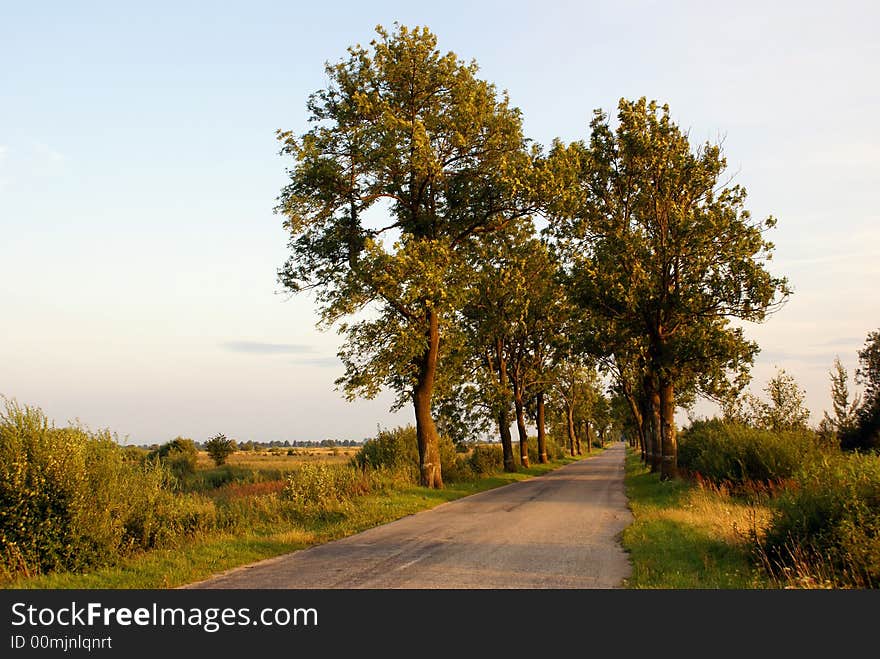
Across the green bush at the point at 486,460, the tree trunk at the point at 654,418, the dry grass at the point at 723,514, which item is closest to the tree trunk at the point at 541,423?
the green bush at the point at 486,460

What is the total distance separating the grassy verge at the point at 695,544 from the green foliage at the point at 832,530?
0.54 m

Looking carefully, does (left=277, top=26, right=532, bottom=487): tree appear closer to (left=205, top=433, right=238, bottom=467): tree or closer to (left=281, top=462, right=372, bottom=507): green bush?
(left=281, top=462, right=372, bottom=507): green bush

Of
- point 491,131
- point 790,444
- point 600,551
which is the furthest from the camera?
point 491,131

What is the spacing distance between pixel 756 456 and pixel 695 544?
10.9m

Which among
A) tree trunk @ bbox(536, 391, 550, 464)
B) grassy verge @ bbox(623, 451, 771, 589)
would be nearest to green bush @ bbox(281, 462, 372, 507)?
grassy verge @ bbox(623, 451, 771, 589)

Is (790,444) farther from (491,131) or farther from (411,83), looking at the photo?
(411,83)

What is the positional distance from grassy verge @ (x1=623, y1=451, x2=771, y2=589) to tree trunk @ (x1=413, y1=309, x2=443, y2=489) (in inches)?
380

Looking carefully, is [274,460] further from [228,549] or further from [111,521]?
[111,521]

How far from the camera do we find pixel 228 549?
13.8m

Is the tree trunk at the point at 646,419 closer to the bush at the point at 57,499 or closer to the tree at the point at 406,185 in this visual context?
the tree at the point at 406,185
